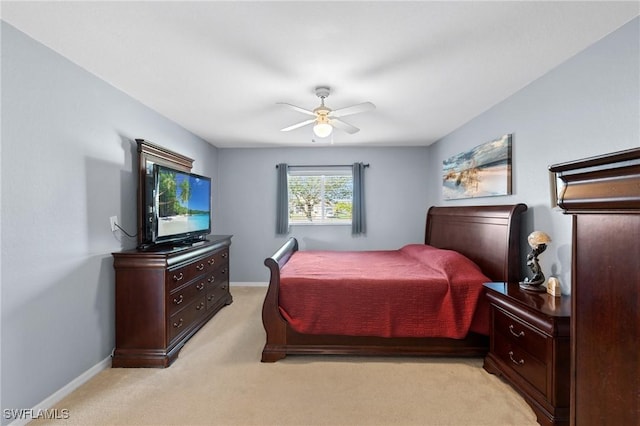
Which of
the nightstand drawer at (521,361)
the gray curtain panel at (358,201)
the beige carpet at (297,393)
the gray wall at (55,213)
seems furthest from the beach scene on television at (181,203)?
the nightstand drawer at (521,361)

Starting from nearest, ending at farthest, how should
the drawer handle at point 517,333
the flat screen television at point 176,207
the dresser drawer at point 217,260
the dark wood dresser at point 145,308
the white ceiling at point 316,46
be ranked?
the white ceiling at point 316,46
the drawer handle at point 517,333
the dark wood dresser at point 145,308
the flat screen television at point 176,207
the dresser drawer at point 217,260

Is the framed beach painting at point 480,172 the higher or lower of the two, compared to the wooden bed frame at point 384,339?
higher

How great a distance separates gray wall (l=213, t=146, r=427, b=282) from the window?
0.55 ft

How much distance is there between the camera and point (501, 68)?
2328 millimetres

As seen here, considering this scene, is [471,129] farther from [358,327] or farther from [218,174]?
[218,174]

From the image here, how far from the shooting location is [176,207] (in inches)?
125

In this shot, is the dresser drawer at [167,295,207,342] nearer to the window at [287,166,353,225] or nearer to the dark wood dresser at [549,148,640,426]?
the window at [287,166,353,225]

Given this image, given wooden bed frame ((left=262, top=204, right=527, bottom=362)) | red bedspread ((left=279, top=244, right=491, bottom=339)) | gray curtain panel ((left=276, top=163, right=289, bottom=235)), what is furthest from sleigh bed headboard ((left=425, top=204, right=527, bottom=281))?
gray curtain panel ((left=276, top=163, right=289, bottom=235))

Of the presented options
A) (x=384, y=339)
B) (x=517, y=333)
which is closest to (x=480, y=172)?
(x=517, y=333)

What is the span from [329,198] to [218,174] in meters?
2.00

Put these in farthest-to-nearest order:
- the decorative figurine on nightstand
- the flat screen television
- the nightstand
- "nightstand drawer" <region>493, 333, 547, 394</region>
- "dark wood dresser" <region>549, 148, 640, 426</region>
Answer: the flat screen television → the decorative figurine on nightstand → "nightstand drawer" <region>493, 333, 547, 394</region> → the nightstand → "dark wood dresser" <region>549, 148, 640, 426</region>

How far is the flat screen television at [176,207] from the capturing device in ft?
9.32

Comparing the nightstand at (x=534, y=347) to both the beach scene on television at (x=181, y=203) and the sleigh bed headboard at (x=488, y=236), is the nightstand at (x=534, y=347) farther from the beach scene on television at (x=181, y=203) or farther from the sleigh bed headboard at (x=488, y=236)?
the beach scene on television at (x=181, y=203)

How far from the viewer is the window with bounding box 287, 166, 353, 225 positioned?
5211 mm
